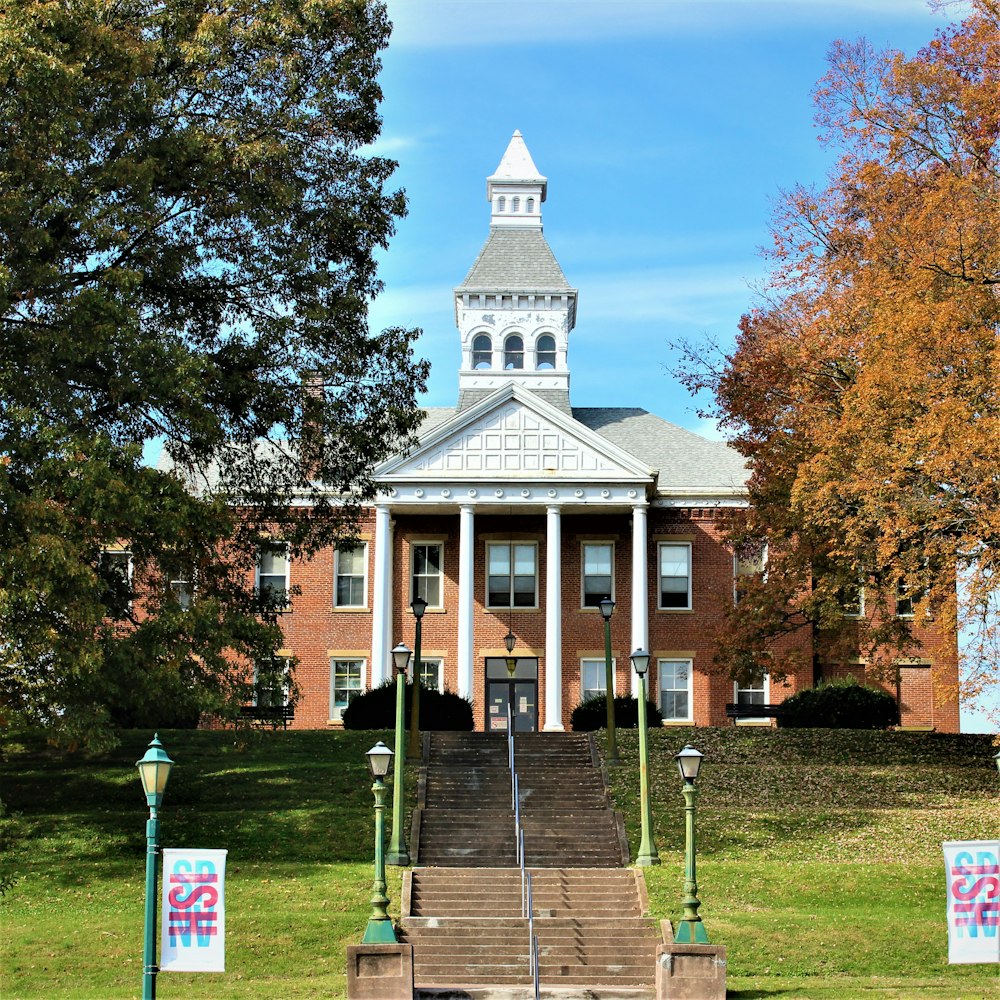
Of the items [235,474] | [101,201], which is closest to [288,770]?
[235,474]

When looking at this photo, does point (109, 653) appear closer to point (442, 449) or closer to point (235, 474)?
point (235, 474)

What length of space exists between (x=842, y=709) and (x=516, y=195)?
22.8 meters

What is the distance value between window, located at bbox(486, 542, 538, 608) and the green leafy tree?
558 inches

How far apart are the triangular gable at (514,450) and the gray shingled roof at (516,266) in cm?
847

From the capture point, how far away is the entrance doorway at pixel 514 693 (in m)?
45.0

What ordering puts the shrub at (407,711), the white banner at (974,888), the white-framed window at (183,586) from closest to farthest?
1. the white banner at (974,888)
2. the white-framed window at (183,586)
3. the shrub at (407,711)

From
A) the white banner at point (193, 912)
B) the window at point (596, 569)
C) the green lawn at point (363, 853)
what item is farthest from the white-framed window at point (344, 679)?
the white banner at point (193, 912)

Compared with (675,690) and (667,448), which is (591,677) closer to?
(675,690)

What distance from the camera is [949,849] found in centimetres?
1773

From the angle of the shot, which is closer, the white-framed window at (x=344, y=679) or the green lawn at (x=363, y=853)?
the green lawn at (x=363, y=853)

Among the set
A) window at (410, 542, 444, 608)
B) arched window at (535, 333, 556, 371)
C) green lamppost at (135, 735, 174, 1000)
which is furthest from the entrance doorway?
green lamppost at (135, 735, 174, 1000)

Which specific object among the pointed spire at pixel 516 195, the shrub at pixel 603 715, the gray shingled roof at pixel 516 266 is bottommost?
the shrub at pixel 603 715

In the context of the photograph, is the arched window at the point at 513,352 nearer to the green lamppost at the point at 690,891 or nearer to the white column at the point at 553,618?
the white column at the point at 553,618

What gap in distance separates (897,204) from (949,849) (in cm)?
1589
